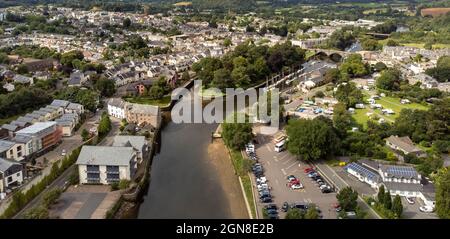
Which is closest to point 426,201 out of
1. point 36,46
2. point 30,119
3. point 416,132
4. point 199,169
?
point 416,132

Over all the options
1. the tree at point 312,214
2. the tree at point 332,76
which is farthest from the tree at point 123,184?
the tree at point 332,76

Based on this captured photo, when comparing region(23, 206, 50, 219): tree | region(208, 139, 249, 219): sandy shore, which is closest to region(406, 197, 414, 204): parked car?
region(208, 139, 249, 219): sandy shore

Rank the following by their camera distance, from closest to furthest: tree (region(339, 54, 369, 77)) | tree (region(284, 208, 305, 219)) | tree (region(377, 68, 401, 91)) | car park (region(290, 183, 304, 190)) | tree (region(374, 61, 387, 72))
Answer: tree (region(284, 208, 305, 219))
car park (region(290, 183, 304, 190))
tree (region(377, 68, 401, 91))
tree (region(339, 54, 369, 77))
tree (region(374, 61, 387, 72))

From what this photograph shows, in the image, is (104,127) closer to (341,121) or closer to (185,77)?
(341,121)

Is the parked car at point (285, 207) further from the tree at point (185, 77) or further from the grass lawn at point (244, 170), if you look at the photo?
the tree at point (185, 77)

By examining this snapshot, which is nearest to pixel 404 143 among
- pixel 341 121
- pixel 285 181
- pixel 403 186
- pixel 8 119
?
pixel 341 121

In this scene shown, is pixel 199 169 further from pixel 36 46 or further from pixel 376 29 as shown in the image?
Answer: pixel 376 29

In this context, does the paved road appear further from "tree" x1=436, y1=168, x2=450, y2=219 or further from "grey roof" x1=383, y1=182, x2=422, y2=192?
"tree" x1=436, y1=168, x2=450, y2=219
